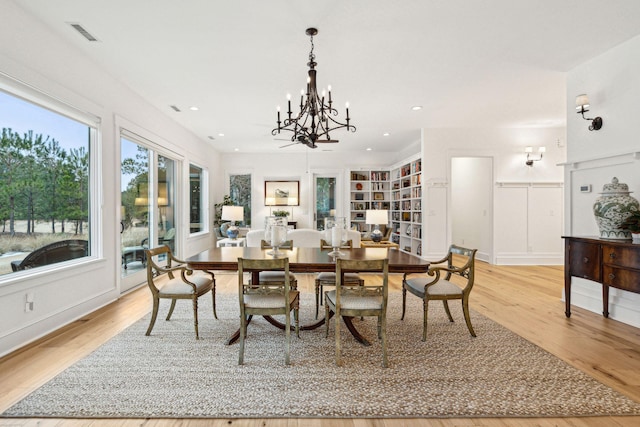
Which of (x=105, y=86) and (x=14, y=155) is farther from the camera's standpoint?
(x=105, y=86)

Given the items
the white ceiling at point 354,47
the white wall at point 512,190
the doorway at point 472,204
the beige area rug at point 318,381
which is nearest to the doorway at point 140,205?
the white ceiling at point 354,47

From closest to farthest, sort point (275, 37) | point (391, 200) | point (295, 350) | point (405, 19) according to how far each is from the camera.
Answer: point (295, 350), point (405, 19), point (275, 37), point (391, 200)

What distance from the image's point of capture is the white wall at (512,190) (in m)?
6.30

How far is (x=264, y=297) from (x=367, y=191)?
701 centimetres

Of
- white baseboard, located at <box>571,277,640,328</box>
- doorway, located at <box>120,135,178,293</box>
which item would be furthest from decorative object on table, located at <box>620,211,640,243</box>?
doorway, located at <box>120,135,178,293</box>

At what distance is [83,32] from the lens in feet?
9.50

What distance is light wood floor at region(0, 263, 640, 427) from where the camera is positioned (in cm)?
166

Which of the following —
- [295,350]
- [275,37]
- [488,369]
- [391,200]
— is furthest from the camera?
[391,200]

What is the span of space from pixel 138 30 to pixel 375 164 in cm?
704

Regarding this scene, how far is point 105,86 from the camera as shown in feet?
12.1

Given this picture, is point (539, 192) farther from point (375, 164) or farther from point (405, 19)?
point (405, 19)

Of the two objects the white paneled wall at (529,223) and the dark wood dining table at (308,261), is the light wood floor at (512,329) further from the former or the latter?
the white paneled wall at (529,223)

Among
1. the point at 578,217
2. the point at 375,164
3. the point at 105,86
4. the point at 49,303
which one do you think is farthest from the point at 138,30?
the point at 375,164

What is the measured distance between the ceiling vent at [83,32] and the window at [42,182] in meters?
0.69
